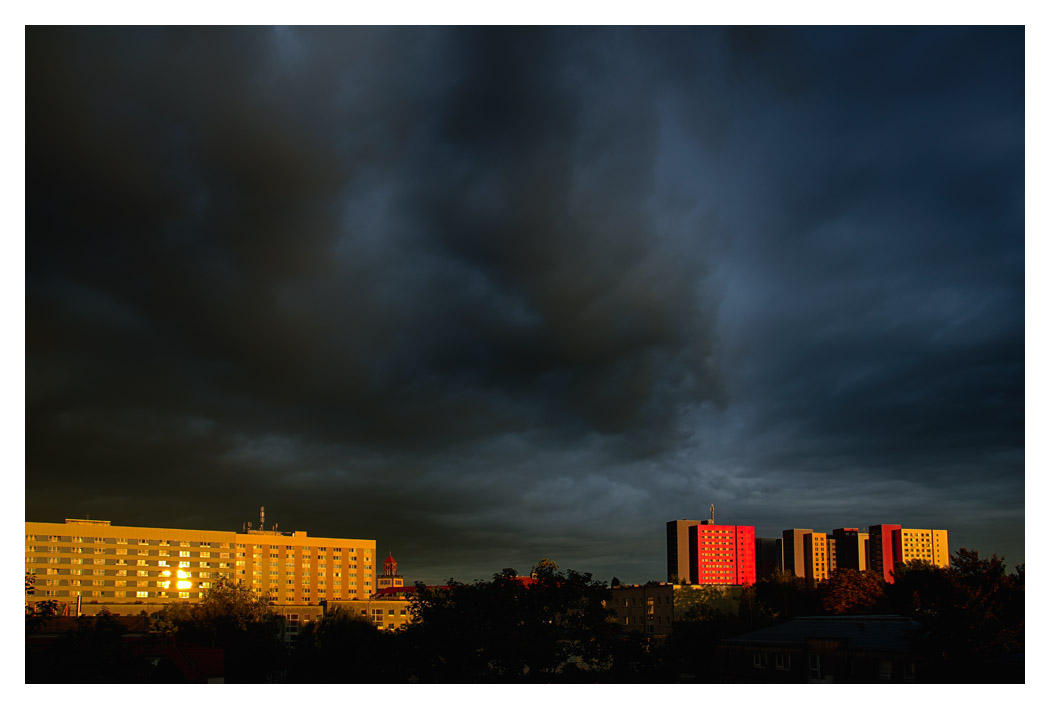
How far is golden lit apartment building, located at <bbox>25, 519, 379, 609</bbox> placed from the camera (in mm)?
76062

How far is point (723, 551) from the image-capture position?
125875 mm

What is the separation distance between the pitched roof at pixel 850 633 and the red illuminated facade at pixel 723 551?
97.5m

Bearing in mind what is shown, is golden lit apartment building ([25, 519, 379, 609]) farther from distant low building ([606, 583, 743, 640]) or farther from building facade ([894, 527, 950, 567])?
building facade ([894, 527, 950, 567])

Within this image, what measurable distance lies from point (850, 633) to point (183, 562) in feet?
258

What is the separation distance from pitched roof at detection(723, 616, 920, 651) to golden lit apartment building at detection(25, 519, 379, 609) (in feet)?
207

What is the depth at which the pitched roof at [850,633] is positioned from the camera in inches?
647

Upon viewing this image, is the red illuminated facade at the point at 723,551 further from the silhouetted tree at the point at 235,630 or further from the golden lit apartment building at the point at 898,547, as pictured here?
the silhouetted tree at the point at 235,630

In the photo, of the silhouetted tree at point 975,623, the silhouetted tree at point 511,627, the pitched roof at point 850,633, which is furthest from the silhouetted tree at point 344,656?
the silhouetted tree at point 975,623

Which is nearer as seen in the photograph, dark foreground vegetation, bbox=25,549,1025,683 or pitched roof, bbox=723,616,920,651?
dark foreground vegetation, bbox=25,549,1025,683

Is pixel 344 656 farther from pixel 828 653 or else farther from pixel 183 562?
pixel 183 562

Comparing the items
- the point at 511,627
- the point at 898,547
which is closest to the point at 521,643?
the point at 511,627

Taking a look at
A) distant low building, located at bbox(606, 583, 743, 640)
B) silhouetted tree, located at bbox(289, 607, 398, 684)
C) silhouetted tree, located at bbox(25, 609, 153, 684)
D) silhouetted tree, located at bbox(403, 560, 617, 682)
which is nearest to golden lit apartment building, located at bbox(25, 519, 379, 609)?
distant low building, located at bbox(606, 583, 743, 640)
